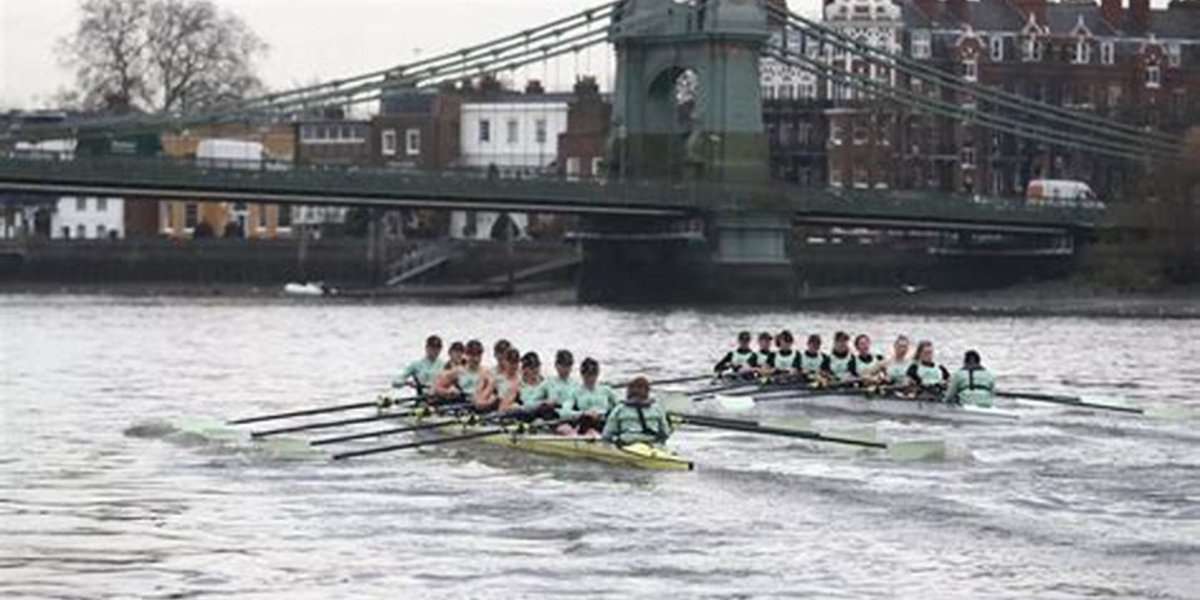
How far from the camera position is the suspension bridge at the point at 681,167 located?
88.3 meters

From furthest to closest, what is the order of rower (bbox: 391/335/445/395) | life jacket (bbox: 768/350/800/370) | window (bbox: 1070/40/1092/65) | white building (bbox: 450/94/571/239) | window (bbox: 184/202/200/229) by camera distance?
white building (bbox: 450/94/571/239), window (bbox: 184/202/200/229), window (bbox: 1070/40/1092/65), life jacket (bbox: 768/350/800/370), rower (bbox: 391/335/445/395)

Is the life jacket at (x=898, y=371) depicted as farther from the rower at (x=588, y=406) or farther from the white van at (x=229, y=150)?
the white van at (x=229, y=150)

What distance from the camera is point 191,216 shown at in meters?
132

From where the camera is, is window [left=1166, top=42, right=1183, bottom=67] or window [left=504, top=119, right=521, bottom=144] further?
window [left=504, top=119, right=521, bottom=144]

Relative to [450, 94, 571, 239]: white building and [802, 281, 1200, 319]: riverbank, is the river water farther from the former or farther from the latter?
[450, 94, 571, 239]: white building

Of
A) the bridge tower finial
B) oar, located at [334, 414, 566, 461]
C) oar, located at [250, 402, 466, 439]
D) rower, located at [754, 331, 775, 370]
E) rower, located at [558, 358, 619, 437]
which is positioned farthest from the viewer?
the bridge tower finial

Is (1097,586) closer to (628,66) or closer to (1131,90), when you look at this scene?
(628,66)

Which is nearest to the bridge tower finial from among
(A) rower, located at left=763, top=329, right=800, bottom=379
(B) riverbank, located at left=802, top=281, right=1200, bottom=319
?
(B) riverbank, located at left=802, top=281, right=1200, bottom=319

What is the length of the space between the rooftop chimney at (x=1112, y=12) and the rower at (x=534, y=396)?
100112 millimetres

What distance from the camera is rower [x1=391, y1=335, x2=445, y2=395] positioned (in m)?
40.1

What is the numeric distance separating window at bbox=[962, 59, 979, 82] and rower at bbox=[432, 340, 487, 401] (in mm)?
88480

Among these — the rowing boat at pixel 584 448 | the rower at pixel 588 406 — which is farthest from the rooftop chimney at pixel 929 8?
the rower at pixel 588 406

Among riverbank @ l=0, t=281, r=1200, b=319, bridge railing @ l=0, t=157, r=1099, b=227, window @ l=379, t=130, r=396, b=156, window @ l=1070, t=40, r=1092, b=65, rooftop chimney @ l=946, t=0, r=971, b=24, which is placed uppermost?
rooftop chimney @ l=946, t=0, r=971, b=24

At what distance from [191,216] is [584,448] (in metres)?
99.3
